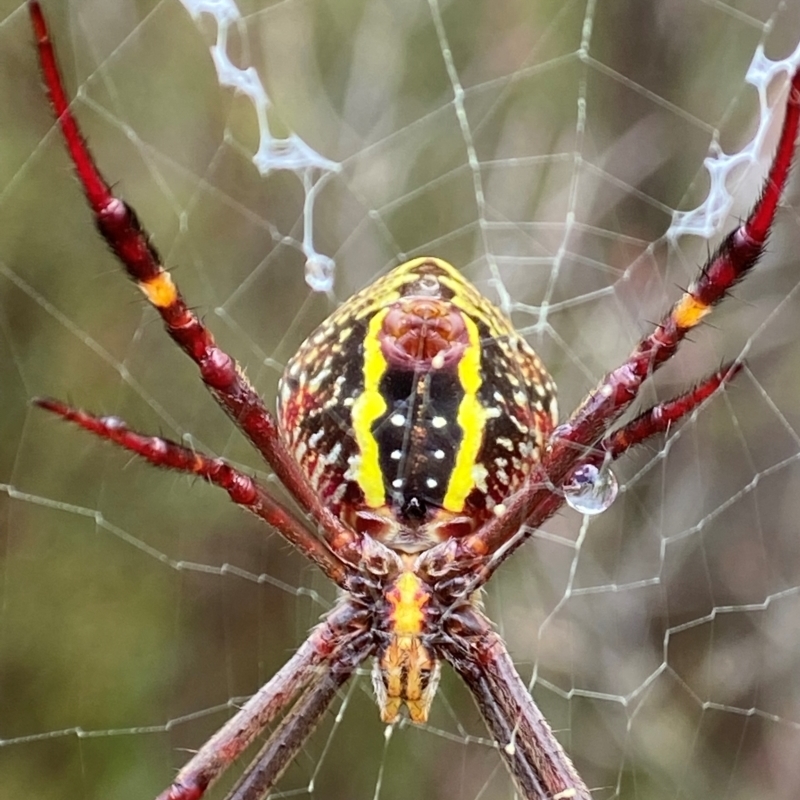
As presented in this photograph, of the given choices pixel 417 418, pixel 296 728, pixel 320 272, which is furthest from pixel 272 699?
pixel 320 272

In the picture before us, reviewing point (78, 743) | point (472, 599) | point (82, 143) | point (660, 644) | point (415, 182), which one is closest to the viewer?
point (82, 143)

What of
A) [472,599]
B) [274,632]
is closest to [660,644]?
[274,632]

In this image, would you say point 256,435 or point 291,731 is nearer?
point 256,435

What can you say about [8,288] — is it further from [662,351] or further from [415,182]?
[662,351]

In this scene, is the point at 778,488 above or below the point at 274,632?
above

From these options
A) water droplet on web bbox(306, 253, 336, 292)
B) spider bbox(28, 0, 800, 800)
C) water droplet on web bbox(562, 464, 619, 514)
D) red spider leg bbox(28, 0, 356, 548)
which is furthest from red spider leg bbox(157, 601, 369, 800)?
water droplet on web bbox(306, 253, 336, 292)

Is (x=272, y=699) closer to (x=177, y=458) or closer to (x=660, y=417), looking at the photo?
(x=177, y=458)

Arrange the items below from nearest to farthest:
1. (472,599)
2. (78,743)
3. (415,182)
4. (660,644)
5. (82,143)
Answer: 1. (82,143)
2. (472,599)
3. (78,743)
4. (660,644)
5. (415,182)
